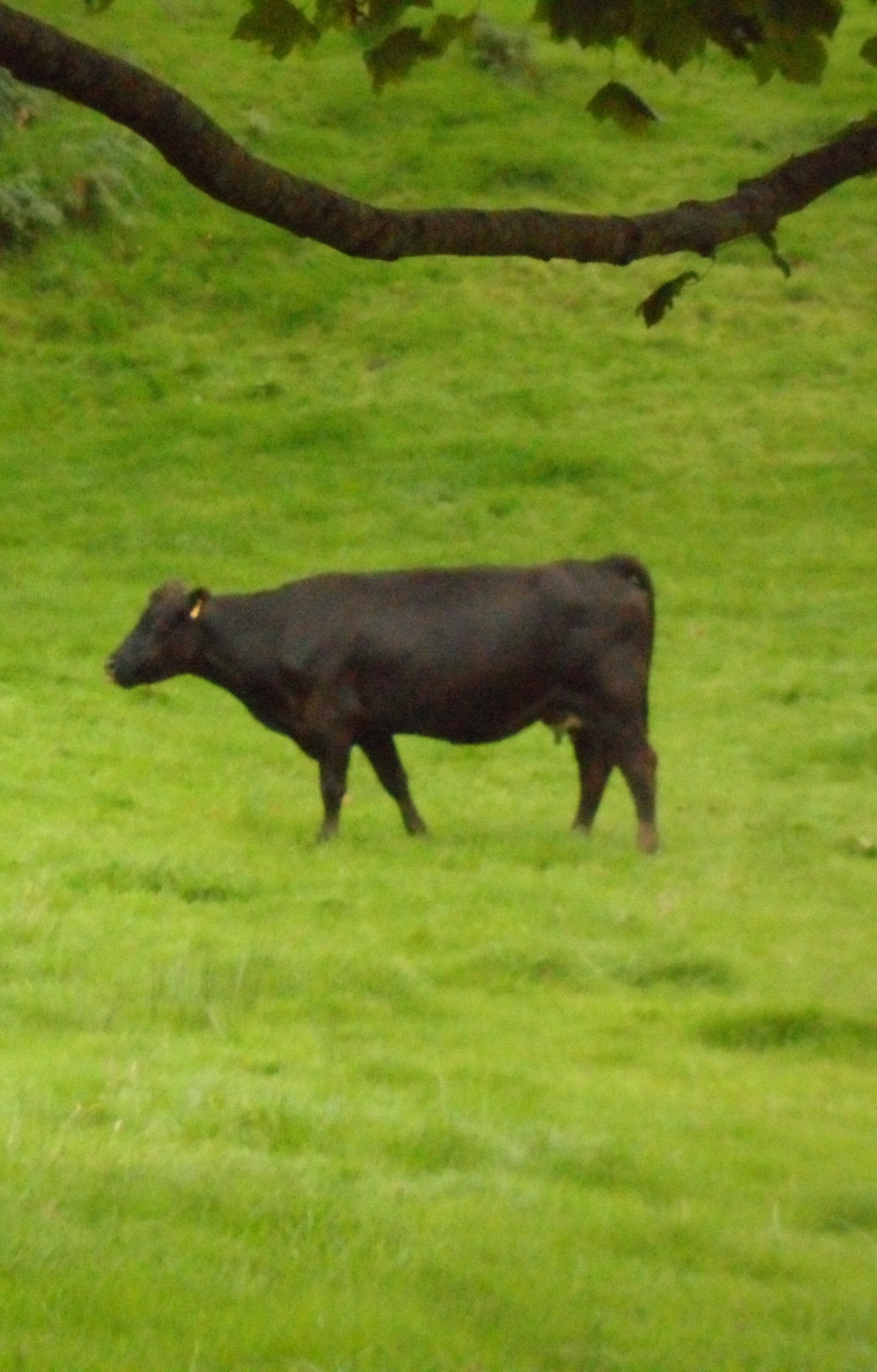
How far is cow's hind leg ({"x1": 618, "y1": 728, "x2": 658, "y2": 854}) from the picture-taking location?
1346cm

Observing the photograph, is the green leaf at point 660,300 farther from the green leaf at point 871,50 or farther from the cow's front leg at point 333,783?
the cow's front leg at point 333,783

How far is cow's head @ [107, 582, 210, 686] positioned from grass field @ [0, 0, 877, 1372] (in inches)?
28.0

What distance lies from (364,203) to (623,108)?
1.03 metres

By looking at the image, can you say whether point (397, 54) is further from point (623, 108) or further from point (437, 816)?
point (437, 816)

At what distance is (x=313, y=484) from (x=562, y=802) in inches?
424

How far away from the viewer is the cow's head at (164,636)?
14.5 meters

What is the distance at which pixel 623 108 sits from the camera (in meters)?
5.76

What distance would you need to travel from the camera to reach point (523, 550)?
2284cm

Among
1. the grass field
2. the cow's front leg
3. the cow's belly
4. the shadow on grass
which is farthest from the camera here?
the cow's belly

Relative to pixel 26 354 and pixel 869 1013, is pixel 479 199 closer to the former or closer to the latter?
pixel 26 354

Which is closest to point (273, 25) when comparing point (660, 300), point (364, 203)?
point (364, 203)

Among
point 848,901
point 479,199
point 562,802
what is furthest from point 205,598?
point 479,199

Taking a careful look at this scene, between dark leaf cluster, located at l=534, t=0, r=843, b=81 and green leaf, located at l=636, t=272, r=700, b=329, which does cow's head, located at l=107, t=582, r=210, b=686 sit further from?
dark leaf cluster, located at l=534, t=0, r=843, b=81

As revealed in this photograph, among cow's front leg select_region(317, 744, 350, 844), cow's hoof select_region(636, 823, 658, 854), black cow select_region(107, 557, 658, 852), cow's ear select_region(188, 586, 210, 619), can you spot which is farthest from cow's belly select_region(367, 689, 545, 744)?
cow's ear select_region(188, 586, 210, 619)
